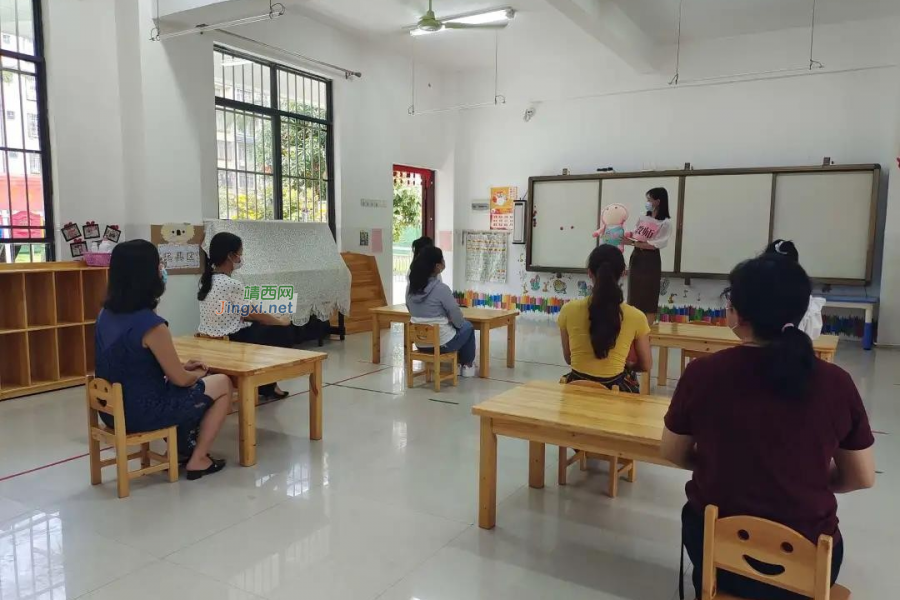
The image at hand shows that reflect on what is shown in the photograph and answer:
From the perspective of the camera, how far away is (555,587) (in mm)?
2254

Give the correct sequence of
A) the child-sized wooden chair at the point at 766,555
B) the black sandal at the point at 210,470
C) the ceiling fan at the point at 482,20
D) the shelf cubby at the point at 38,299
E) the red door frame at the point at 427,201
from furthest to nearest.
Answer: the red door frame at the point at 427,201, the ceiling fan at the point at 482,20, the shelf cubby at the point at 38,299, the black sandal at the point at 210,470, the child-sized wooden chair at the point at 766,555

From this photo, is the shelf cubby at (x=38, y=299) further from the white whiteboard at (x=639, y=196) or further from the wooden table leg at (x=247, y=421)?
the white whiteboard at (x=639, y=196)

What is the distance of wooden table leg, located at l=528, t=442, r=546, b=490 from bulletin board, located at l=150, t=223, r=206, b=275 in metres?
4.28

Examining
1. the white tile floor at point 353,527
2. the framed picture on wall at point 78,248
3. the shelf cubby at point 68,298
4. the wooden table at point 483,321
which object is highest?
the framed picture on wall at point 78,248

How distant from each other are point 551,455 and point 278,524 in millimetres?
1625

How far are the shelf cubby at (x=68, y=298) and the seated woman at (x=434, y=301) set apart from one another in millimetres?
2771

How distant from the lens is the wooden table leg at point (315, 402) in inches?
148

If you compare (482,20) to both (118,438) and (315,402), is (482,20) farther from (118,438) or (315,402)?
(118,438)

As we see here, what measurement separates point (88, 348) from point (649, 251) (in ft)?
16.1

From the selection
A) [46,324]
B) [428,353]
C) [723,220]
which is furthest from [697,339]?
[46,324]

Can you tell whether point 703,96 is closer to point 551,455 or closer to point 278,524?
point 551,455

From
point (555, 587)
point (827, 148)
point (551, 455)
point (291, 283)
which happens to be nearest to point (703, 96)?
point (827, 148)

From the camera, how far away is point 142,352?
2922 millimetres

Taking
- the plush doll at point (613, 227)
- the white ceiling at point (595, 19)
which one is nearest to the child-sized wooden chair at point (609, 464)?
the plush doll at point (613, 227)
